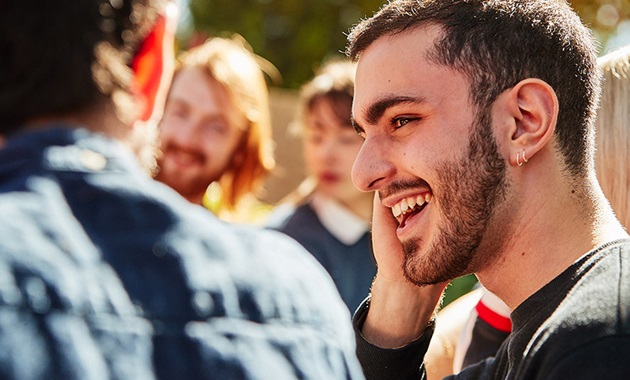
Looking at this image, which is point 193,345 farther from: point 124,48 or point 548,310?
point 548,310

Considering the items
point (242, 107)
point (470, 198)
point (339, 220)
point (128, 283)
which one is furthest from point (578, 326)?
point (242, 107)

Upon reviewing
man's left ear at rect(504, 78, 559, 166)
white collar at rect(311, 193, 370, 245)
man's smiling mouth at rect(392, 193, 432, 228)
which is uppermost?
man's left ear at rect(504, 78, 559, 166)

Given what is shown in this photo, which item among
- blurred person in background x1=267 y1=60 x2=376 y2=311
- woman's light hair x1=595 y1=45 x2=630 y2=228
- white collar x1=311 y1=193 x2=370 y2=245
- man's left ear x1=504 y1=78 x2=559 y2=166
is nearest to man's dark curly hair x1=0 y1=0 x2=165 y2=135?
man's left ear x1=504 y1=78 x2=559 y2=166

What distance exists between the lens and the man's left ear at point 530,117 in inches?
74.0

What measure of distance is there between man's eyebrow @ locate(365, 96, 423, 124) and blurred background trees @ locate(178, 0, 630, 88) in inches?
551

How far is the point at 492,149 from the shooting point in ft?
6.24

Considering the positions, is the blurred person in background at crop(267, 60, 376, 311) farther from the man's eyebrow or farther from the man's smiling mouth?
the man's eyebrow

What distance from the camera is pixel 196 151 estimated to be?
4.16 metres

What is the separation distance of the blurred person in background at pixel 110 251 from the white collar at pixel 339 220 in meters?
2.60

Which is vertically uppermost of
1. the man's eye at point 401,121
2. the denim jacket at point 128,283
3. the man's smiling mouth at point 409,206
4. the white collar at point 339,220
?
the man's eye at point 401,121

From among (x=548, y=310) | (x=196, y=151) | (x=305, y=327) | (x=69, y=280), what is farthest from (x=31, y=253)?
(x=196, y=151)

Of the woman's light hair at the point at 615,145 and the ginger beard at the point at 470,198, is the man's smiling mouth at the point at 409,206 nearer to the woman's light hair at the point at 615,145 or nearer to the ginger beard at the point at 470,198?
the ginger beard at the point at 470,198

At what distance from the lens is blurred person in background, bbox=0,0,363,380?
1.02 metres

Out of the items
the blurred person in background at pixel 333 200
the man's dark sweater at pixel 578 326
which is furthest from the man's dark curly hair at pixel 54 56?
the blurred person in background at pixel 333 200
